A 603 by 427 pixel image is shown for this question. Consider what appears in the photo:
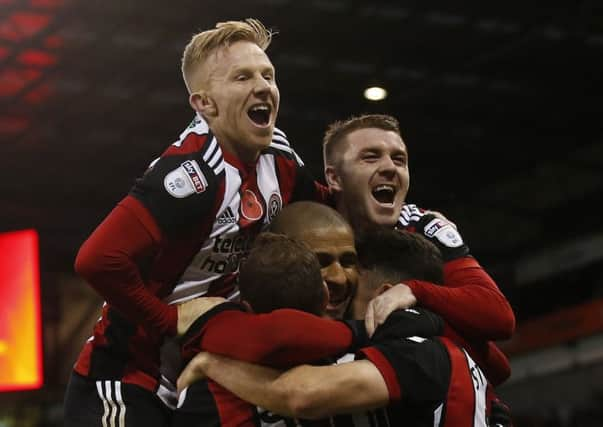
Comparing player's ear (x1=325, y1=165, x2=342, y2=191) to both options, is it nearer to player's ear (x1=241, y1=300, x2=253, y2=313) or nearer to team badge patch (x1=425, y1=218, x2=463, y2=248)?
team badge patch (x1=425, y1=218, x2=463, y2=248)

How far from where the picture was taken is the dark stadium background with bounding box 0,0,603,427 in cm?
1327

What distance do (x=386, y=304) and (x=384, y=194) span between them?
0.98m

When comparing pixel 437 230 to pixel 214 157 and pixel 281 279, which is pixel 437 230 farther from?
pixel 281 279

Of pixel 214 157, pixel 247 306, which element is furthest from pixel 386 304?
pixel 214 157

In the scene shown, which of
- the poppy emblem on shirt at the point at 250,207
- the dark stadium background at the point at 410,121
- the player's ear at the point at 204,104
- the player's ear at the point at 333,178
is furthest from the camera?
the dark stadium background at the point at 410,121

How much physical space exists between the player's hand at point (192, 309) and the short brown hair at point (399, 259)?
469 millimetres

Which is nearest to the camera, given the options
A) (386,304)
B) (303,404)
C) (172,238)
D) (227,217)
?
(303,404)

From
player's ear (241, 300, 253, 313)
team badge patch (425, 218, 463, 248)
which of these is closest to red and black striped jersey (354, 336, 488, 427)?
player's ear (241, 300, 253, 313)

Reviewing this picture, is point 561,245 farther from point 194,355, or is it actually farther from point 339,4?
point 194,355

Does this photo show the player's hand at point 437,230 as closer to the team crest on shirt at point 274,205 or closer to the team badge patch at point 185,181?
the team crest on shirt at point 274,205

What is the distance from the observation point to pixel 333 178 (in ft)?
14.2

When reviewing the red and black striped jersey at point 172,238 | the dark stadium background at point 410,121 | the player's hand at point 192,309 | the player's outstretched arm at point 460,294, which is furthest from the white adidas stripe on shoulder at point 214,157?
the dark stadium background at point 410,121

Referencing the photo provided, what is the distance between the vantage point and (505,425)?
12.4 ft

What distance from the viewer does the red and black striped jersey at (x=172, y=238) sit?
359cm
